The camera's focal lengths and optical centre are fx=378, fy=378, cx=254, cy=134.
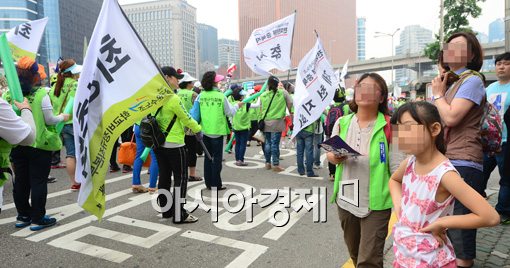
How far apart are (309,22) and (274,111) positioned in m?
79.7

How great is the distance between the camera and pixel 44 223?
4.28 meters

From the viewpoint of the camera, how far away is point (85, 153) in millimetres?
2643

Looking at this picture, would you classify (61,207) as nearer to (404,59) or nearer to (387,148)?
(387,148)

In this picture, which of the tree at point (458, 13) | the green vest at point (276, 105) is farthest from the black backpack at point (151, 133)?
the tree at point (458, 13)

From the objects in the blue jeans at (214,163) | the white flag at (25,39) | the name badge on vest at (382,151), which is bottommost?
the blue jeans at (214,163)

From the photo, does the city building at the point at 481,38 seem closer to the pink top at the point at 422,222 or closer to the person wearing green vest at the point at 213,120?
the pink top at the point at 422,222

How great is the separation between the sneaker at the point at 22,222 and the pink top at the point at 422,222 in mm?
4147

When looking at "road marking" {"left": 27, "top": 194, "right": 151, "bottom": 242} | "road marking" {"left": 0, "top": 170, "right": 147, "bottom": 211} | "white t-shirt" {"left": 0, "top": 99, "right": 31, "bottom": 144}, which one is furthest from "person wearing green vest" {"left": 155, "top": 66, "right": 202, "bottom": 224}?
"road marking" {"left": 0, "top": 170, "right": 147, "bottom": 211}

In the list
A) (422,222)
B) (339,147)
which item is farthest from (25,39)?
(422,222)

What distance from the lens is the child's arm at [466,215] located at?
1.63 metres

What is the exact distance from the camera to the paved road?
11.3 ft

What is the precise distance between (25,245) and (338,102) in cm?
503

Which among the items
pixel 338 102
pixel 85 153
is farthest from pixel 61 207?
pixel 338 102

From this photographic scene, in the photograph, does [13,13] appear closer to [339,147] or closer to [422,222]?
[339,147]
